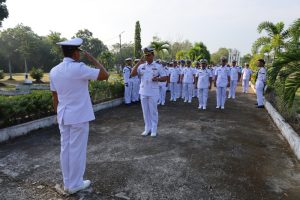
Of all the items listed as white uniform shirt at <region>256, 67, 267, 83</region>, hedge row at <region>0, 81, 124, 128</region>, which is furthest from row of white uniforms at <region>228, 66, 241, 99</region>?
hedge row at <region>0, 81, 124, 128</region>

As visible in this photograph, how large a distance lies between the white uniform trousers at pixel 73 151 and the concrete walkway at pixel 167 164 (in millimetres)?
232

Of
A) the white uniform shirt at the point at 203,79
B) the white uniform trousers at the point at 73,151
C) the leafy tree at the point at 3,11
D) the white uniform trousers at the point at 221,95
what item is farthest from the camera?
the leafy tree at the point at 3,11

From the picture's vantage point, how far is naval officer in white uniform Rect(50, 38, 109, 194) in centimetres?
364

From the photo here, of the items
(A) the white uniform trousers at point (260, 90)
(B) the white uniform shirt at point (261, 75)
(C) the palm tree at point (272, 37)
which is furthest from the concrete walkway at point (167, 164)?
(C) the palm tree at point (272, 37)

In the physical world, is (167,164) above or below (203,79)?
below

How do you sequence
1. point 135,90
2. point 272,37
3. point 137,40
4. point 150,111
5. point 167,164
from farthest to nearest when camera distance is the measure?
point 137,40
point 272,37
point 135,90
point 150,111
point 167,164

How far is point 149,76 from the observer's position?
21.5 ft

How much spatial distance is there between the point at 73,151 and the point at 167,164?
5.85 feet

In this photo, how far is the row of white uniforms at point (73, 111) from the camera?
364 cm

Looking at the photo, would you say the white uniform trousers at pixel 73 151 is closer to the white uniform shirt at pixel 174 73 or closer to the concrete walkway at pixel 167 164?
the concrete walkway at pixel 167 164

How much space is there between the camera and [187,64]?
43.3 feet

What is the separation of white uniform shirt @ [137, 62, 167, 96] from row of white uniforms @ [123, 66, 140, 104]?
204 inches

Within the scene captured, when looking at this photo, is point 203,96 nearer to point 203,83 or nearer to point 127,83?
point 203,83

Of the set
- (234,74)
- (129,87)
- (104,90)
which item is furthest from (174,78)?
(104,90)
